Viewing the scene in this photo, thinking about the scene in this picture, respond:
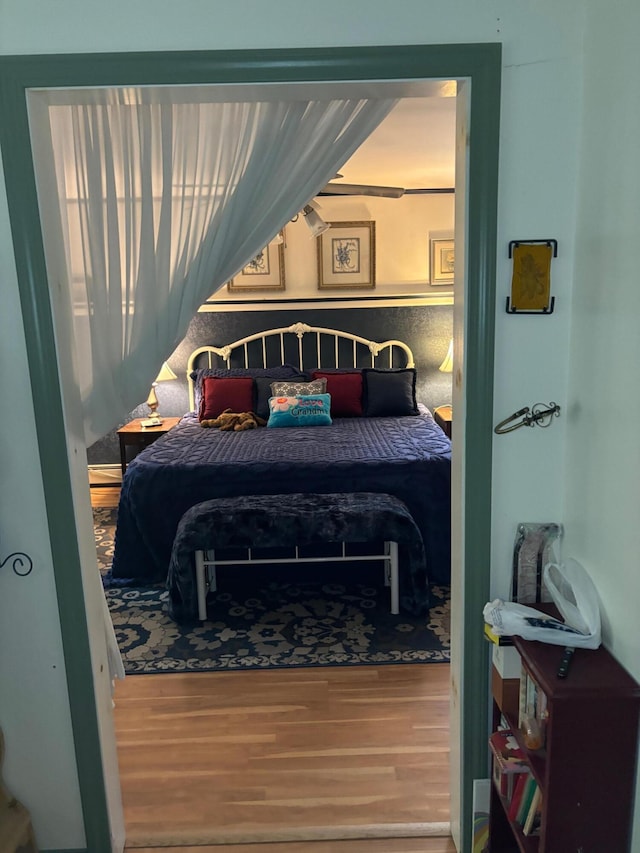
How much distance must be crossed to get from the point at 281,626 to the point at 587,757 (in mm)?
1914

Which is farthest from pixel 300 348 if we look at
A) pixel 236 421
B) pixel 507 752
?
pixel 507 752

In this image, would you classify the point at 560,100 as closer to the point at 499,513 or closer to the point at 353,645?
the point at 499,513

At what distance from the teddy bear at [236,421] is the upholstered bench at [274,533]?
1.29 metres

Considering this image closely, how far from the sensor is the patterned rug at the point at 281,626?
279 centimetres

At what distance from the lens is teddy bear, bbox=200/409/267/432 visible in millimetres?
4367

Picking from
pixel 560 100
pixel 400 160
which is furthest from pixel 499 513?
pixel 400 160

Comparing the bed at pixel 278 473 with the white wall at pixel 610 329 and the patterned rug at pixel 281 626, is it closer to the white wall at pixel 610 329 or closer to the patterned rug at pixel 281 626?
the patterned rug at pixel 281 626

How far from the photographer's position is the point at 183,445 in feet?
12.7

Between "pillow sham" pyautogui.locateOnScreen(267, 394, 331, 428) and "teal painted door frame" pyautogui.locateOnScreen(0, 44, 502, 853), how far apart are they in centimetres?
283

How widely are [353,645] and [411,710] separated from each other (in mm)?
484

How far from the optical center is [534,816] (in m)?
1.43

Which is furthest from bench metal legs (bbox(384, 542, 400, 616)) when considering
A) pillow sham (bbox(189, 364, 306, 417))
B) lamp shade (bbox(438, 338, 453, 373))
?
lamp shade (bbox(438, 338, 453, 373))

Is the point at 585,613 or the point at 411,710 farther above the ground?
the point at 585,613

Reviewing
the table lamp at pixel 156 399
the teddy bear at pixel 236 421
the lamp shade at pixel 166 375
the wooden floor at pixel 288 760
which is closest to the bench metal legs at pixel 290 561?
the wooden floor at pixel 288 760
